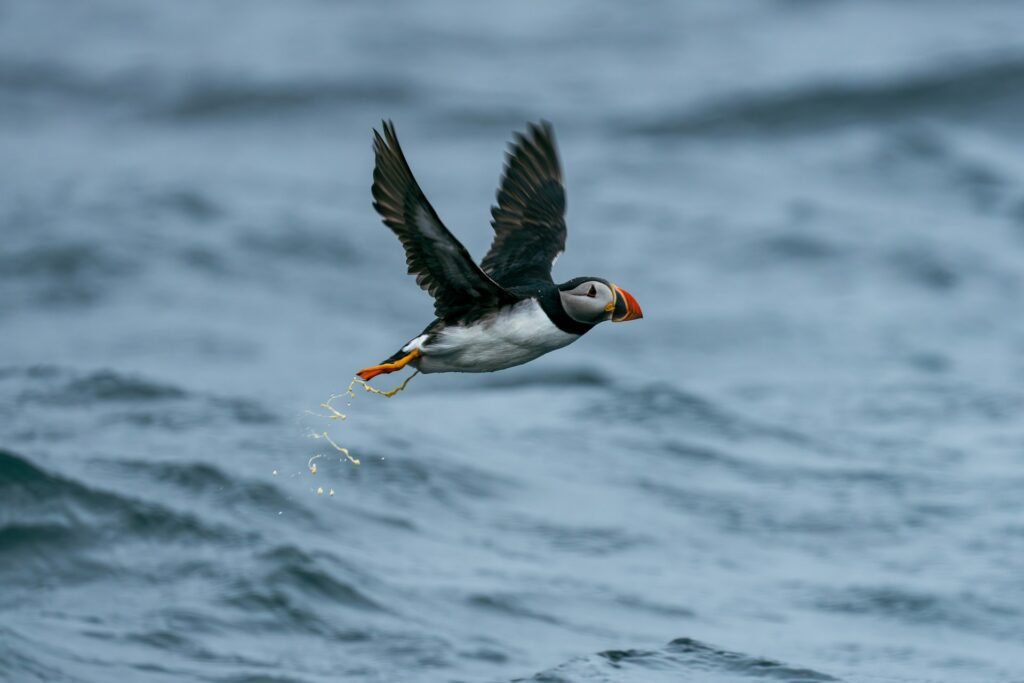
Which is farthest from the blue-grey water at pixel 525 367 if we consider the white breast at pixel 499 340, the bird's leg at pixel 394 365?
the bird's leg at pixel 394 365

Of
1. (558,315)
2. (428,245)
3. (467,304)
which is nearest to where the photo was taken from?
(428,245)

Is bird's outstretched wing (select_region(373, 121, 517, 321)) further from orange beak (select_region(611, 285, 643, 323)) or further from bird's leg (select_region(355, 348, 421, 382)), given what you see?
orange beak (select_region(611, 285, 643, 323))

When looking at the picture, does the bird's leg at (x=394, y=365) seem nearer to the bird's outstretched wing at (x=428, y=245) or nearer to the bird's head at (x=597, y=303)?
the bird's outstretched wing at (x=428, y=245)

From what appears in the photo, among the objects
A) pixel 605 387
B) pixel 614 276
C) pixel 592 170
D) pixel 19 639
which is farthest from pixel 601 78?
pixel 19 639

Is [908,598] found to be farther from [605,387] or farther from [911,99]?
[911,99]

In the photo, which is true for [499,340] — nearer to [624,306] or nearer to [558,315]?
[558,315]

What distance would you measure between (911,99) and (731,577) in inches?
479

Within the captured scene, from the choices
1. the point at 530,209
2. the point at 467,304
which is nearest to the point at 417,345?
the point at 467,304

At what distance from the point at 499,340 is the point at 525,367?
10.4 metres

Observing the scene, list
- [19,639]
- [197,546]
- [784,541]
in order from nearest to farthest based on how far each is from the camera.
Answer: [19,639], [197,546], [784,541]

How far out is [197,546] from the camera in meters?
12.6

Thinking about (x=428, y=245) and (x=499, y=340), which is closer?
(x=428, y=245)

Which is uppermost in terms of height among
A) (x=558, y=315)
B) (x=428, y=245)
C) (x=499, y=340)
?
(x=428, y=245)

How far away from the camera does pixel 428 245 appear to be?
6941 mm
